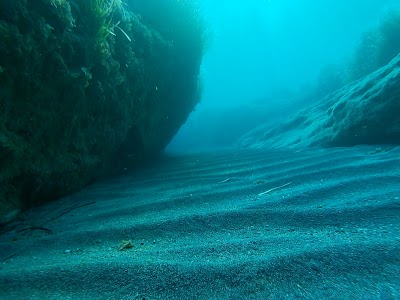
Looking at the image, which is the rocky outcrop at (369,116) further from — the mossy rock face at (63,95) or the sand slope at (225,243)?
the mossy rock face at (63,95)

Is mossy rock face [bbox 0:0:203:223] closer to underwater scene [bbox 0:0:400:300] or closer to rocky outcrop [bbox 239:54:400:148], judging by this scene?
underwater scene [bbox 0:0:400:300]

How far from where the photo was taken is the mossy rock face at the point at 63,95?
2.17m

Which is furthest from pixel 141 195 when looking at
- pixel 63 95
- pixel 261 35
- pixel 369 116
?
pixel 261 35

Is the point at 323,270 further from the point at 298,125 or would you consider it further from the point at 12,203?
the point at 298,125

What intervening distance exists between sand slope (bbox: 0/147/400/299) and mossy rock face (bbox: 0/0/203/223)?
0.45m

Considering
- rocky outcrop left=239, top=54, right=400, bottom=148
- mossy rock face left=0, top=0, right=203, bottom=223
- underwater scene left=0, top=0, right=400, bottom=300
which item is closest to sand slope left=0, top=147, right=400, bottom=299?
underwater scene left=0, top=0, right=400, bottom=300

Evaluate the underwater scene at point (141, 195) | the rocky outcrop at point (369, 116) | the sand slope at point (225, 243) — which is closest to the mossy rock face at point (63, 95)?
the underwater scene at point (141, 195)

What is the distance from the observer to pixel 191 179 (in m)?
3.71

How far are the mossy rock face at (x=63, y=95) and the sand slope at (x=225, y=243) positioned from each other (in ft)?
1.49

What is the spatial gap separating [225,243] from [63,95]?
238 cm

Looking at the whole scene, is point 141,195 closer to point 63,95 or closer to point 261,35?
point 63,95

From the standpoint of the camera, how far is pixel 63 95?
2.75m

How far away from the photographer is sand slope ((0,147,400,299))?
3.68 feet

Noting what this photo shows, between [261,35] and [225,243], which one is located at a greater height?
[261,35]
